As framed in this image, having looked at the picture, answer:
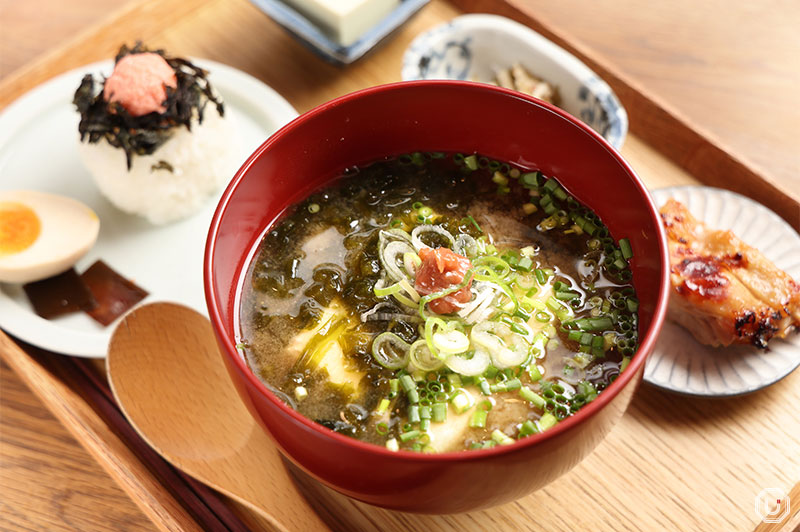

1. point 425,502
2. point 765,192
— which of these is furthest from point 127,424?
point 765,192

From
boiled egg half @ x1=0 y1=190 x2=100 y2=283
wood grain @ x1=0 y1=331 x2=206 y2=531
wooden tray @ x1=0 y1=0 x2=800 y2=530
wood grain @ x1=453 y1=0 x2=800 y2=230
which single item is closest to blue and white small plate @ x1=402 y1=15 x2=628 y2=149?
wood grain @ x1=453 y1=0 x2=800 y2=230

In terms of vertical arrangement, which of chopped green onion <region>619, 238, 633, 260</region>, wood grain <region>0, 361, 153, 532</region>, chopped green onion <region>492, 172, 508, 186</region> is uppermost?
chopped green onion <region>619, 238, 633, 260</region>

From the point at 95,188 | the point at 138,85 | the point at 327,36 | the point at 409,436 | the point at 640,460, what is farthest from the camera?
the point at 327,36

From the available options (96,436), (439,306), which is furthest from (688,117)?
(96,436)

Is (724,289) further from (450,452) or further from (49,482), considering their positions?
(49,482)

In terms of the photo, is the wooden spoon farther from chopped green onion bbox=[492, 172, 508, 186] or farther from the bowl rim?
chopped green onion bbox=[492, 172, 508, 186]

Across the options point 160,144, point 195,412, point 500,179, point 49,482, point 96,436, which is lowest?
point 49,482
